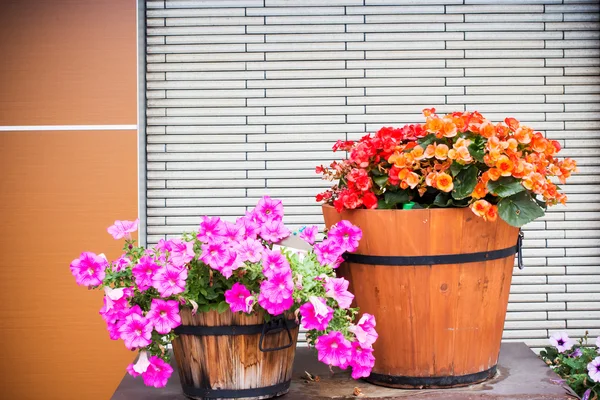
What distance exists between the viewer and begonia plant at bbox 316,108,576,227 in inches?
67.1

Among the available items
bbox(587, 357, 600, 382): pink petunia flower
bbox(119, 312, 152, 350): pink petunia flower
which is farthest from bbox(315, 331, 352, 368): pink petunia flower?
bbox(587, 357, 600, 382): pink petunia flower

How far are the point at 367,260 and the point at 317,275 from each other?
203 mm

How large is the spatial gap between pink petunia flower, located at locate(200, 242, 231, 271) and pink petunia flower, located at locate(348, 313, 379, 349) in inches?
14.5

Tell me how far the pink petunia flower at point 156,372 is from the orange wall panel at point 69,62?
1844mm

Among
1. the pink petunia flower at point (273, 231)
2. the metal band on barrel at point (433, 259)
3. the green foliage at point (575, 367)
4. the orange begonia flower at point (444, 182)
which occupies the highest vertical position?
the orange begonia flower at point (444, 182)

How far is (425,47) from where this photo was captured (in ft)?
11.4

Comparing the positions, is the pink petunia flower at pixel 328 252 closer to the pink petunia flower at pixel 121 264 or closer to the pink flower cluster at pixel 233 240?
the pink flower cluster at pixel 233 240

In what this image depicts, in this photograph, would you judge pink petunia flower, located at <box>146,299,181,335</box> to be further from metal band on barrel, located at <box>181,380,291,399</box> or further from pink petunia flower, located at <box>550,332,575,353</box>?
pink petunia flower, located at <box>550,332,575,353</box>

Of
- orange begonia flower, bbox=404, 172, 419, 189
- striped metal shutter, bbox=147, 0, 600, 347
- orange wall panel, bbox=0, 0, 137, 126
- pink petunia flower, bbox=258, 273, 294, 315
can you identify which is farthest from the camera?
striped metal shutter, bbox=147, 0, 600, 347

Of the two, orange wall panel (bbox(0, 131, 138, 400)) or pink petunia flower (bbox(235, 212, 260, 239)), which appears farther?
orange wall panel (bbox(0, 131, 138, 400))

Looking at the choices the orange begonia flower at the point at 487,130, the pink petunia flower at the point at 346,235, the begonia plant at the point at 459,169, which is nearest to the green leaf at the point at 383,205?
the begonia plant at the point at 459,169

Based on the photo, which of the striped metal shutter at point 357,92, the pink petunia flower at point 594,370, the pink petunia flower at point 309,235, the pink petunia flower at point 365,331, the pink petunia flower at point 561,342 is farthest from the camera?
the striped metal shutter at point 357,92

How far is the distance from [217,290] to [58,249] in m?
1.87

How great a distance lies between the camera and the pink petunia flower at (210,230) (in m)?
1.61
